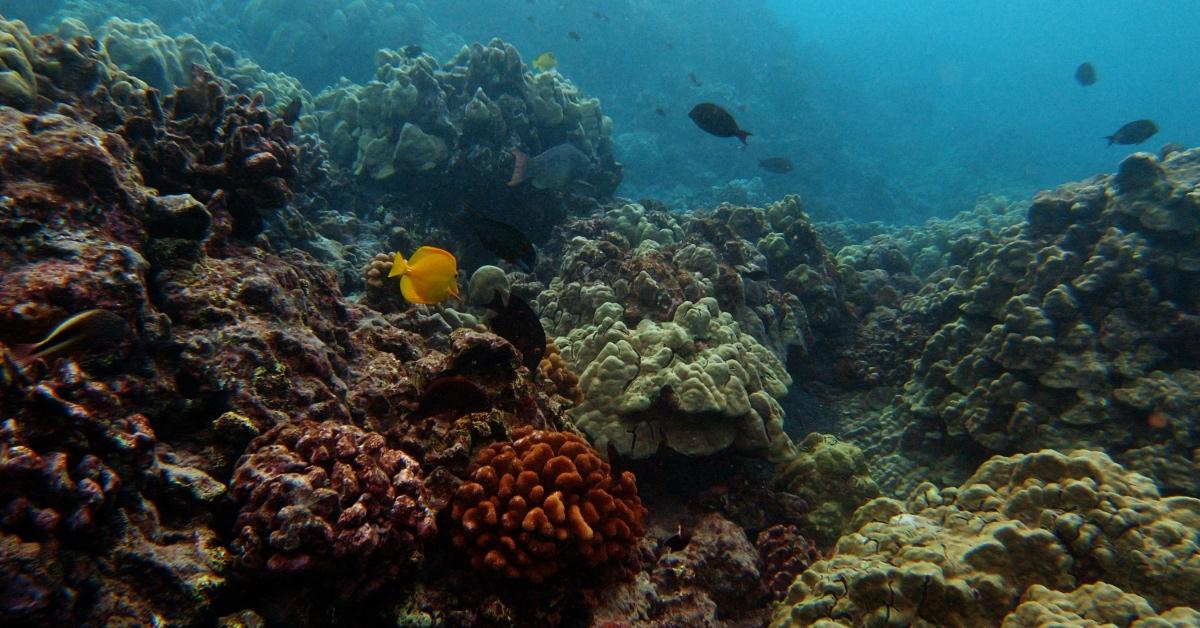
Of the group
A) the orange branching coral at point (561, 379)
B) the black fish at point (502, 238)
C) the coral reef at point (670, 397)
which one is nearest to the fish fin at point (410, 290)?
the black fish at point (502, 238)

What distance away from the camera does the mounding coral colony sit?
1.90 metres

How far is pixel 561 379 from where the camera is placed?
453cm

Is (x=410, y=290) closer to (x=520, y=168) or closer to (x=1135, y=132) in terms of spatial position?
(x=520, y=168)

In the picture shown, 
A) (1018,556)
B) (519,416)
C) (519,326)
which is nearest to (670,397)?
(519,416)

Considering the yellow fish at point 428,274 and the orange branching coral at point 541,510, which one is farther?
the yellow fish at point 428,274

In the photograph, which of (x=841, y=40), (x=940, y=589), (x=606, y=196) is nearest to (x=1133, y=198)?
(x=940, y=589)

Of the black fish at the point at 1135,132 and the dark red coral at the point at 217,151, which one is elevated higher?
the black fish at the point at 1135,132

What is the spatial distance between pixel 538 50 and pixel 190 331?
3285 cm

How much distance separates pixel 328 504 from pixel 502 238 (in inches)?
85.9

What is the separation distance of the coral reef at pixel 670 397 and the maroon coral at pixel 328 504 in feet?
7.09

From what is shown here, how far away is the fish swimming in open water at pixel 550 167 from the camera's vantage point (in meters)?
7.83

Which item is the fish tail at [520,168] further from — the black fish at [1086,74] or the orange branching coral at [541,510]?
the black fish at [1086,74]

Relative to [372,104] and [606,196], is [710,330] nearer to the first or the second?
[606,196]

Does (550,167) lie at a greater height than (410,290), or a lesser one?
greater
